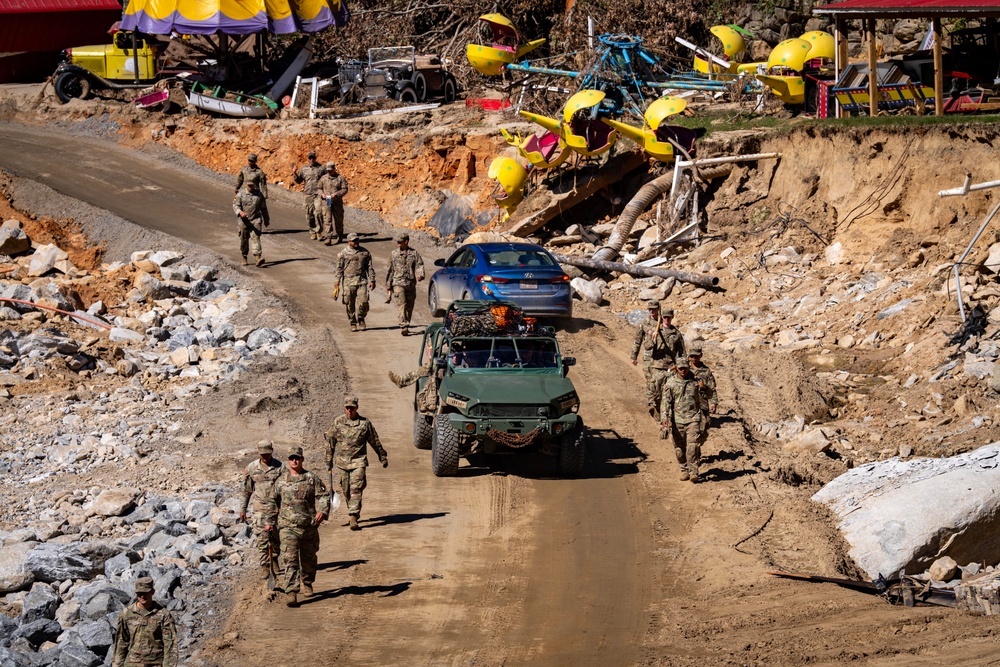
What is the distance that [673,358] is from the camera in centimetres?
1652

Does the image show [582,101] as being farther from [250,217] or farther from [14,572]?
[14,572]

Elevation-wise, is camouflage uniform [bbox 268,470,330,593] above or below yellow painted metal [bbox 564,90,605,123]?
below

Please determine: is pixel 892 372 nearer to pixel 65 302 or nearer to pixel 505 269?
pixel 505 269

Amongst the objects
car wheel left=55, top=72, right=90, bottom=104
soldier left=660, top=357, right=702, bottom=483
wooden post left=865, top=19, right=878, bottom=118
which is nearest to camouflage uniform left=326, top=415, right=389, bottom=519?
soldier left=660, top=357, right=702, bottom=483

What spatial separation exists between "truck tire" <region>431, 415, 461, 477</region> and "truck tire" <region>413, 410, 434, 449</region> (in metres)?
0.83

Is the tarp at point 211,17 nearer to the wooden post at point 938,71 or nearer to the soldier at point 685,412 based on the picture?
the wooden post at point 938,71

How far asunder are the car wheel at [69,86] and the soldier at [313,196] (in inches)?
565

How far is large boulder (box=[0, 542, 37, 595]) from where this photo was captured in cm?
1172

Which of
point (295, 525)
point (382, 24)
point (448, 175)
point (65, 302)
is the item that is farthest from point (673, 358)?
point (382, 24)

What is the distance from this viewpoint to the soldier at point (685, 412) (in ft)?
46.8

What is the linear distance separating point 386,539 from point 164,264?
13.3m

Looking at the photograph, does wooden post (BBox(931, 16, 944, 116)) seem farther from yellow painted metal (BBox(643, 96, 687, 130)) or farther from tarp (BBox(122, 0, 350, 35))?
tarp (BBox(122, 0, 350, 35))

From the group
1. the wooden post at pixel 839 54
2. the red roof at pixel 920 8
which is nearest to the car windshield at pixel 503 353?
the red roof at pixel 920 8

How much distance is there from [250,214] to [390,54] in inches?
552
